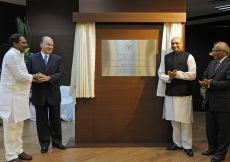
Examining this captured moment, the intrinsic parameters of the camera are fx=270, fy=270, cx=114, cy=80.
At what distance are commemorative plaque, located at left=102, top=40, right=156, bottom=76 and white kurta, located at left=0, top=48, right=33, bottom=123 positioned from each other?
132 cm

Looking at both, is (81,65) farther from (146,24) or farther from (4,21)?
(4,21)

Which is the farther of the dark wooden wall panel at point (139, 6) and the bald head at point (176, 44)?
the dark wooden wall panel at point (139, 6)

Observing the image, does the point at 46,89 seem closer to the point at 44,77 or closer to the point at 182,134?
the point at 44,77

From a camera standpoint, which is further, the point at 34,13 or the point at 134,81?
the point at 34,13

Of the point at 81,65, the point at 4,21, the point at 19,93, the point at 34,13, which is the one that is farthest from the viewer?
the point at 4,21

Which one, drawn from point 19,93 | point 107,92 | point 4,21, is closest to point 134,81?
point 107,92

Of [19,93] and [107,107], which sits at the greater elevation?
[19,93]

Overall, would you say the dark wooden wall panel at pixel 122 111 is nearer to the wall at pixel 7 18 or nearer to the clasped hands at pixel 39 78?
the clasped hands at pixel 39 78

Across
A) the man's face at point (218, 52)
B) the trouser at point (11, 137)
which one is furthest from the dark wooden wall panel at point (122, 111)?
the trouser at point (11, 137)

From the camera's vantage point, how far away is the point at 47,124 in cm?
405

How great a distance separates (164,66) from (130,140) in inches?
51.6

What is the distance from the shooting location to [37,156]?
3.78m

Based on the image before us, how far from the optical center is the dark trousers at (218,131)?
3490 millimetres

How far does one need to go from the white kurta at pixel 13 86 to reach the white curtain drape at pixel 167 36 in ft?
6.42
